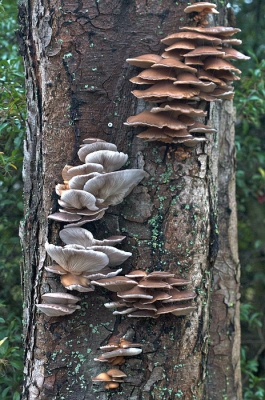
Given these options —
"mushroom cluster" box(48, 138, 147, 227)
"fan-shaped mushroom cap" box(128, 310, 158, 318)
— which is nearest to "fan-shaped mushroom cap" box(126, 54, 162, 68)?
"mushroom cluster" box(48, 138, 147, 227)

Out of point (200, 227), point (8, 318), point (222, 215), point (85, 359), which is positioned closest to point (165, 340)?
point (85, 359)

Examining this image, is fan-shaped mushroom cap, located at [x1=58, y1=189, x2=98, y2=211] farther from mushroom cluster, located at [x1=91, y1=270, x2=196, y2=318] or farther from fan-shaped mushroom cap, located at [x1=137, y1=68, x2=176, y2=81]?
fan-shaped mushroom cap, located at [x1=137, y1=68, x2=176, y2=81]

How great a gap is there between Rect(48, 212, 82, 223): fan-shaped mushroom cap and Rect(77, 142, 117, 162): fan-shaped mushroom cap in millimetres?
321

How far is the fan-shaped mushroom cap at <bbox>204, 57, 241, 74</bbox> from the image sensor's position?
236 cm

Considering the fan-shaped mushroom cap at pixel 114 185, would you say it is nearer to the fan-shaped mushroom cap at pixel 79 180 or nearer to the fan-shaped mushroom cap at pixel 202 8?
the fan-shaped mushroom cap at pixel 79 180

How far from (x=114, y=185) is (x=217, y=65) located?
848 mm

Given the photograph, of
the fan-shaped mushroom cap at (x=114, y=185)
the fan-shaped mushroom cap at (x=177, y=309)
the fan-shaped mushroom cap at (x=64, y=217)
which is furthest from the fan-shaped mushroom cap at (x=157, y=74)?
the fan-shaped mushroom cap at (x=177, y=309)

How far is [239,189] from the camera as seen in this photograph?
19.8 ft

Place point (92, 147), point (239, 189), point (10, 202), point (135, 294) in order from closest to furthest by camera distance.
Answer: point (135, 294) → point (92, 147) → point (10, 202) → point (239, 189)

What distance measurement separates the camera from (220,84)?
7.97 ft

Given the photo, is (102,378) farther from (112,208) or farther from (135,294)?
(112,208)

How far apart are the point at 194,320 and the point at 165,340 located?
0.20 m

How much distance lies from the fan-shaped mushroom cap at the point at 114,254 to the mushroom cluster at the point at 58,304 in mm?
269

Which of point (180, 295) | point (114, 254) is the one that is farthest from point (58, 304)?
point (180, 295)
